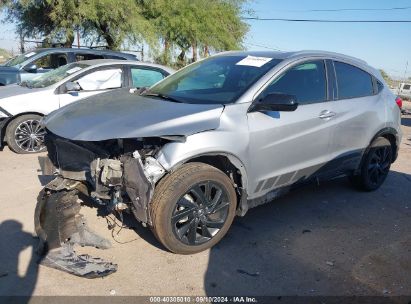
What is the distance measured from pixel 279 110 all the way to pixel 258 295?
157cm

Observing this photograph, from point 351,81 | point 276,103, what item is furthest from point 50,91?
point 351,81

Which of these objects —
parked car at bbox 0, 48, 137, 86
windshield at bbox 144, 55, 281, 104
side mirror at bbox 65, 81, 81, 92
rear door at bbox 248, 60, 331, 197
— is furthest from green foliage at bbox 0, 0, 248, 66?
rear door at bbox 248, 60, 331, 197

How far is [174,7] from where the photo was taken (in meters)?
23.3

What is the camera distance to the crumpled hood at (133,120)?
3.26 metres

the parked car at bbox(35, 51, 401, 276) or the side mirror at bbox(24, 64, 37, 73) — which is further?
the side mirror at bbox(24, 64, 37, 73)

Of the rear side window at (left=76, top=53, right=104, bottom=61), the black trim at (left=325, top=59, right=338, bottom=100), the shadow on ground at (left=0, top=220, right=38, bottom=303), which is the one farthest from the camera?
the rear side window at (left=76, top=53, right=104, bottom=61)

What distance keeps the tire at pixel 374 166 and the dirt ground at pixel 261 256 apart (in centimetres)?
34

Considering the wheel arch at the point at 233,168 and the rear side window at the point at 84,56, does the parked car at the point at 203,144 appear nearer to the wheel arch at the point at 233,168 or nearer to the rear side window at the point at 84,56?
the wheel arch at the point at 233,168

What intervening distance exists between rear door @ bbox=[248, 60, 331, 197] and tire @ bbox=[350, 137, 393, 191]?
0.98 meters

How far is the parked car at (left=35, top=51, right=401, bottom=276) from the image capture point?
3322 mm

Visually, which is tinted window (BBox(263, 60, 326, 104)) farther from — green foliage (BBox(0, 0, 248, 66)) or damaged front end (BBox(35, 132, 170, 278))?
green foliage (BBox(0, 0, 248, 66))

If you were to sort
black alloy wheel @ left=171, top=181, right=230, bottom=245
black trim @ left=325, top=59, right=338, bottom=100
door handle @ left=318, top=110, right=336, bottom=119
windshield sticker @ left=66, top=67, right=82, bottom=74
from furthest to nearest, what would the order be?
windshield sticker @ left=66, top=67, right=82, bottom=74, black trim @ left=325, top=59, right=338, bottom=100, door handle @ left=318, top=110, right=336, bottom=119, black alloy wheel @ left=171, top=181, right=230, bottom=245

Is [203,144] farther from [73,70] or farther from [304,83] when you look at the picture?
[73,70]

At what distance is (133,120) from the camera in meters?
3.39
